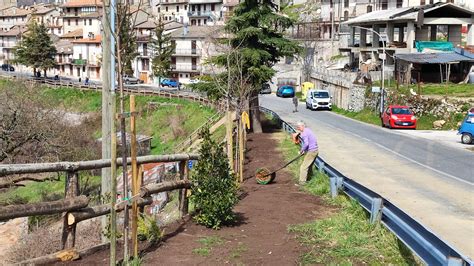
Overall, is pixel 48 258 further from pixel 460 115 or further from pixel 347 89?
pixel 347 89

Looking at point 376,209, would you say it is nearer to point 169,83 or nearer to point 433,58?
point 433,58

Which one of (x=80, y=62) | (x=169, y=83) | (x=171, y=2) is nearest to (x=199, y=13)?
(x=171, y=2)

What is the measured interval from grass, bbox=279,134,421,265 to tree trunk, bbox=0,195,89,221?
10.7 feet

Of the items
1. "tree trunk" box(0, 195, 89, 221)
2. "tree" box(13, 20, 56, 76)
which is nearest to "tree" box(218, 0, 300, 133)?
"tree trunk" box(0, 195, 89, 221)

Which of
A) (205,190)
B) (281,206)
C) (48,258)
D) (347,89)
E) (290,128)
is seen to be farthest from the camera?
(347,89)

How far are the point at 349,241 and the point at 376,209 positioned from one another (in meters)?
0.96

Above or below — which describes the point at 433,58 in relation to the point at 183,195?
above

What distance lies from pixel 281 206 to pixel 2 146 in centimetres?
1677

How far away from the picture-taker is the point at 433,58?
45.5 m

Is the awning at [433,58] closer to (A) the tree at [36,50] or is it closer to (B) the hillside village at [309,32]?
(B) the hillside village at [309,32]

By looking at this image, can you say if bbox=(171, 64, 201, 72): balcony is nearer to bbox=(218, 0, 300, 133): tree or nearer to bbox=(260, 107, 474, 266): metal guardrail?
bbox=(218, 0, 300, 133): tree

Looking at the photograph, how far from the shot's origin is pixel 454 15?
50.4 meters

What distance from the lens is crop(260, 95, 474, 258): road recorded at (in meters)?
11.3

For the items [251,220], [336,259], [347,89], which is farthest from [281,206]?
[347,89]
